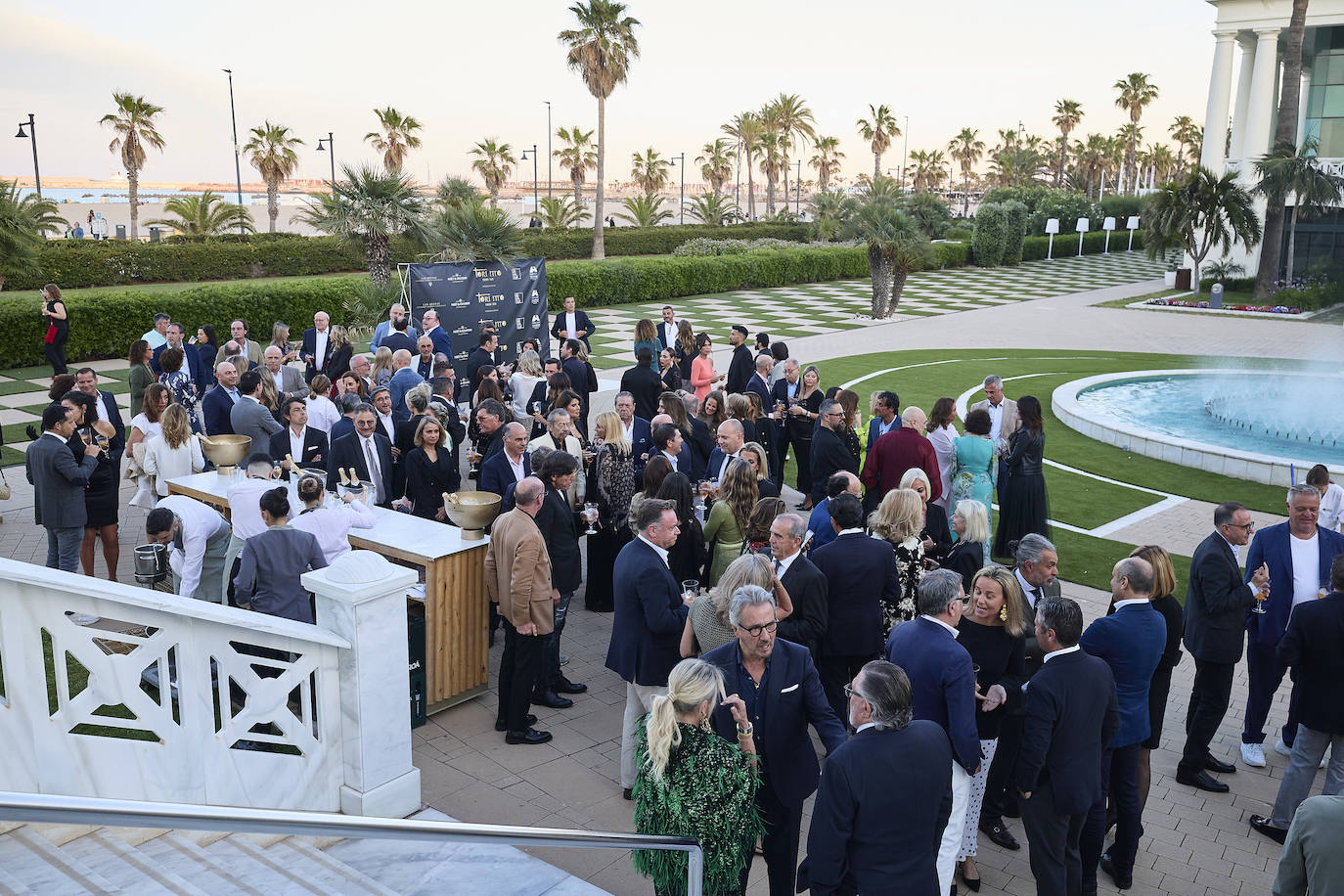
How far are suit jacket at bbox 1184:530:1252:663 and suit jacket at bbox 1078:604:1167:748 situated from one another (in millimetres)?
1073

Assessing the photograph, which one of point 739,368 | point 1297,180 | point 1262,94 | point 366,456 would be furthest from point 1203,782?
point 1262,94

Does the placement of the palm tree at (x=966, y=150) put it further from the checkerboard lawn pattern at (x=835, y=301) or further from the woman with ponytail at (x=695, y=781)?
the woman with ponytail at (x=695, y=781)

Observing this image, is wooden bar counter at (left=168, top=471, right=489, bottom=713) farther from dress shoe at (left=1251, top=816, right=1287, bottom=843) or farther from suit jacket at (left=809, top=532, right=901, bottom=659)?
dress shoe at (left=1251, top=816, right=1287, bottom=843)

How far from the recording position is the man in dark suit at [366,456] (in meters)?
8.68

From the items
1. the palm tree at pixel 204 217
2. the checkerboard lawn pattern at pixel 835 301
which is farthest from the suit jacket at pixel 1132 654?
the palm tree at pixel 204 217

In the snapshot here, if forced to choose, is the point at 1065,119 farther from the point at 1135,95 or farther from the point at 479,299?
the point at 479,299

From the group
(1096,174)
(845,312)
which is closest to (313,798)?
(845,312)

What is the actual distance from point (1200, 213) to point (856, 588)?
3534 cm

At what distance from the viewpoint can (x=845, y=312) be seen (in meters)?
31.6

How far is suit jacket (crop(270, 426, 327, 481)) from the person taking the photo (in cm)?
918

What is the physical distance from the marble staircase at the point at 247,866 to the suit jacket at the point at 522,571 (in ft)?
4.54

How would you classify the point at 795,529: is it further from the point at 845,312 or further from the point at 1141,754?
the point at 845,312

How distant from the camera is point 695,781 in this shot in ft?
13.6

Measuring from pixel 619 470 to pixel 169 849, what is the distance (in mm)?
4608
